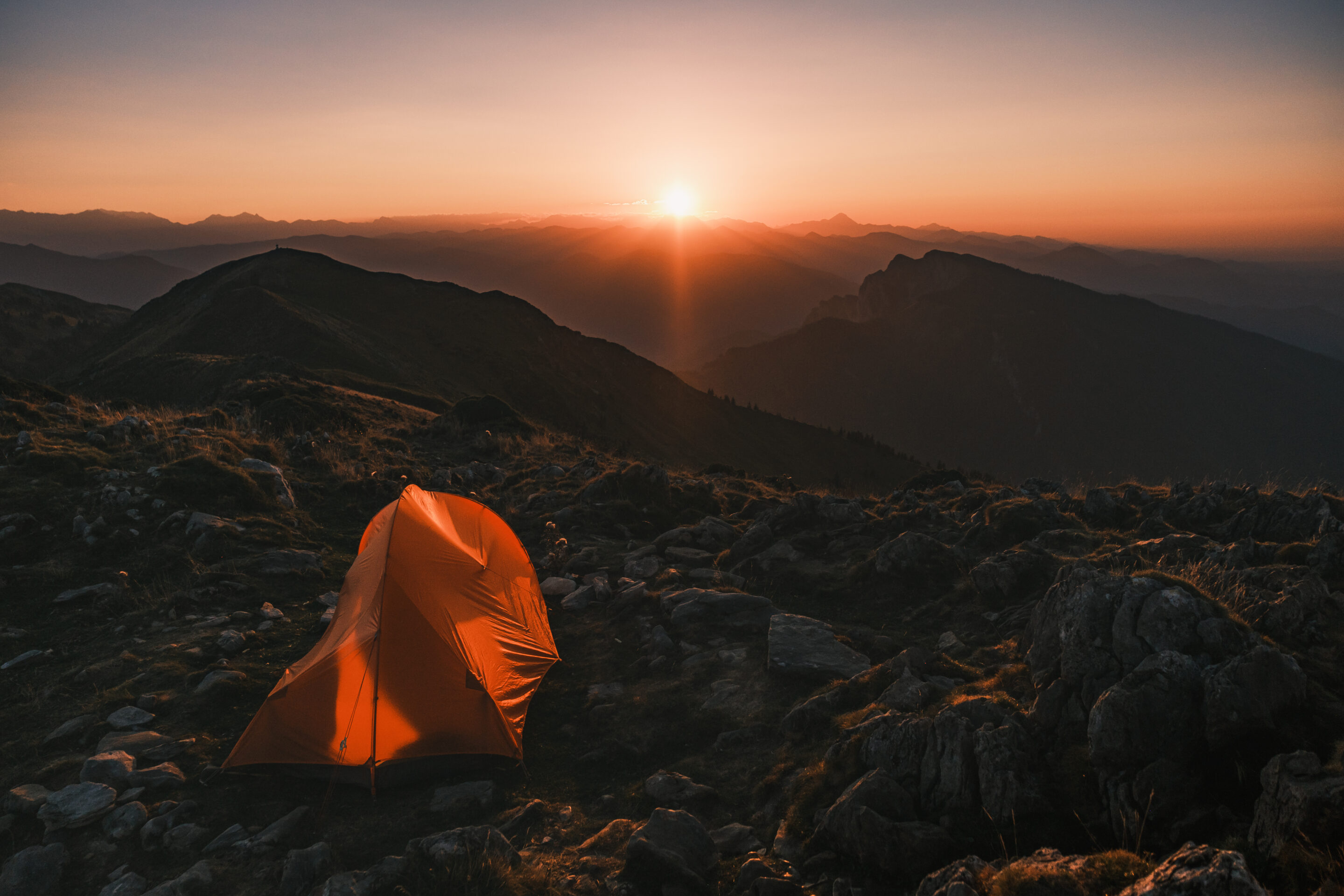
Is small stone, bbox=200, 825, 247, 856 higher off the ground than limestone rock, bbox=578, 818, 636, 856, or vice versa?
limestone rock, bbox=578, 818, 636, 856

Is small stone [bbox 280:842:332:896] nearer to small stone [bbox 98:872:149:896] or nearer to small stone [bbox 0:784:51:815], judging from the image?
small stone [bbox 98:872:149:896]

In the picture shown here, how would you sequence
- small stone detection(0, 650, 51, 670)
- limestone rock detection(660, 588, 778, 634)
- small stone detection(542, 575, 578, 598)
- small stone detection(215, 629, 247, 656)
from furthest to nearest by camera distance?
small stone detection(542, 575, 578, 598)
limestone rock detection(660, 588, 778, 634)
small stone detection(215, 629, 247, 656)
small stone detection(0, 650, 51, 670)

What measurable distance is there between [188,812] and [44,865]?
99 cm

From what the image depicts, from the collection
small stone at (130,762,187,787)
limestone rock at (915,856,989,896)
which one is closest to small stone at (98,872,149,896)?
small stone at (130,762,187,787)

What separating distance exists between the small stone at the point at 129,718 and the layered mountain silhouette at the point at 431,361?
847 inches

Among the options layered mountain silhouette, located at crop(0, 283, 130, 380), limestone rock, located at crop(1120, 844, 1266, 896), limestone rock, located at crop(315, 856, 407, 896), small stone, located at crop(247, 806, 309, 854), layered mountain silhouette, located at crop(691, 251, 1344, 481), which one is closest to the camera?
limestone rock, located at crop(1120, 844, 1266, 896)

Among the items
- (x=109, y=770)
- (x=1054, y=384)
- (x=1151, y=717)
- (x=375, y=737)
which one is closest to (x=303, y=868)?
(x=375, y=737)

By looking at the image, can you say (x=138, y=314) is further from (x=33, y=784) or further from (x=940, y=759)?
(x=940, y=759)

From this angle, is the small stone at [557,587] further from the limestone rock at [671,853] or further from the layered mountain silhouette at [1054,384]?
the layered mountain silhouette at [1054,384]

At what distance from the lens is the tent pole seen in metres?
6.80

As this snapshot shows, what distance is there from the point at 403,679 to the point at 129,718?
3.26 metres

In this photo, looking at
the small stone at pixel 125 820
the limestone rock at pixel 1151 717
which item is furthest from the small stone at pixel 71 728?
the limestone rock at pixel 1151 717

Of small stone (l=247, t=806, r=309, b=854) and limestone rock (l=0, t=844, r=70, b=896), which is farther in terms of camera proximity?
small stone (l=247, t=806, r=309, b=854)

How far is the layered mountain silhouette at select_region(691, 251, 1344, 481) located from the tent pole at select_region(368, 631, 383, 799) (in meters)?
97.4
